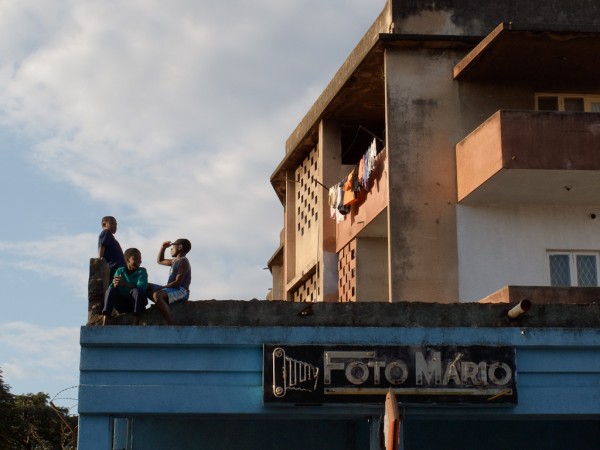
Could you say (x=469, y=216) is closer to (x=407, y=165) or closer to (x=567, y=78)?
(x=407, y=165)

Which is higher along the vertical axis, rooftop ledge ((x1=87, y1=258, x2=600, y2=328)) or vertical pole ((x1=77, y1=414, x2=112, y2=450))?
rooftop ledge ((x1=87, y1=258, x2=600, y2=328))

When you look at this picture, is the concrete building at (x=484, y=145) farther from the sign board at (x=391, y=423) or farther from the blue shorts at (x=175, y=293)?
the sign board at (x=391, y=423)

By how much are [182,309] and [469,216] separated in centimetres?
827

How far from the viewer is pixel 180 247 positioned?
13.8 metres

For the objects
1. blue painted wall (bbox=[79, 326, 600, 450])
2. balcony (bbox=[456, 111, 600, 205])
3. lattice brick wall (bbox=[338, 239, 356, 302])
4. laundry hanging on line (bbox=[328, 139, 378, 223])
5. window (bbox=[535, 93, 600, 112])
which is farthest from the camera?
lattice brick wall (bbox=[338, 239, 356, 302])

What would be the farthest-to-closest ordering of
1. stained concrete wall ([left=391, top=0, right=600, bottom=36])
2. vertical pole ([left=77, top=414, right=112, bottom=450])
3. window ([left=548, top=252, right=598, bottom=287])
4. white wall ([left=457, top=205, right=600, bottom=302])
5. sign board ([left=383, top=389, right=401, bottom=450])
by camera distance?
stained concrete wall ([left=391, top=0, right=600, bottom=36]) < window ([left=548, top=252, right=598, bottom=287]) < white wall ([left=457, top=205, right=600, bottom=302]) < vertical pole ([left=77, top=414, right=112, bottom=450]) < sign board ([left=383, top=389, right=401, bottom=450])

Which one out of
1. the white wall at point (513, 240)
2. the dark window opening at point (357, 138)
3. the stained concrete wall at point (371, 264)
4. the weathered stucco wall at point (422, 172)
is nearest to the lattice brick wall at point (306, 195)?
the dark window opening at point (357, 138)

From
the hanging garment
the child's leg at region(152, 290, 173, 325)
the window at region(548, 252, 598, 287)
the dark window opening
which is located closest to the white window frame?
the window at region(548, 252, 598, 287)

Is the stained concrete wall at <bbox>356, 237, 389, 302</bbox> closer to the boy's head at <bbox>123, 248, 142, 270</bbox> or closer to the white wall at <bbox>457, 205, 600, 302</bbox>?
the white wall at <bbox>457, 205, 600, 302</bbox>

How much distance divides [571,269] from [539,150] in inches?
94.4

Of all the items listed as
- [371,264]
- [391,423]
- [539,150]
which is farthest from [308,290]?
[391,423]

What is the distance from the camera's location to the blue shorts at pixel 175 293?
13.3m

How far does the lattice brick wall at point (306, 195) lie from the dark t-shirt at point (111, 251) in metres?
12.3

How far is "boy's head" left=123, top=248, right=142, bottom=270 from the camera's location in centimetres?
1326
